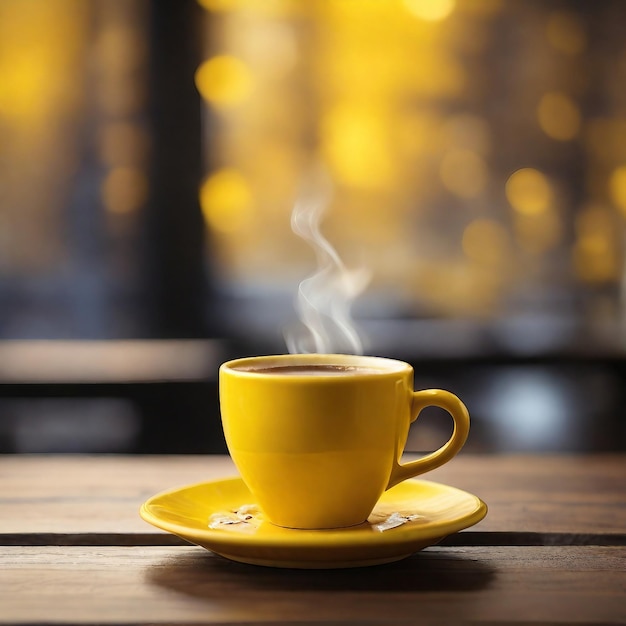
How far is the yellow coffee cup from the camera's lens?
531 mm

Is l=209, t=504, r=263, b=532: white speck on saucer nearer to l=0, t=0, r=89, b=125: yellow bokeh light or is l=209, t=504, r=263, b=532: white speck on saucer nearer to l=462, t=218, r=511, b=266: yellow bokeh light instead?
l=462, t=218, r=511, b=266: yellow bokeh light

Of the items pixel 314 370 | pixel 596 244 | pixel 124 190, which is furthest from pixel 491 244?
pixel 314 370

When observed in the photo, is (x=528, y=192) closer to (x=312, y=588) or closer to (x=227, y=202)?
(x=227, y=202)

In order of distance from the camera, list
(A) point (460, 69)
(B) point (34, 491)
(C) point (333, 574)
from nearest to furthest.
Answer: (C) point (333, 574)
(B) point (34, 491)
(A) point (460, 69)

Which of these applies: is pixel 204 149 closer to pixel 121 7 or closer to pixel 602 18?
pixel 121 7

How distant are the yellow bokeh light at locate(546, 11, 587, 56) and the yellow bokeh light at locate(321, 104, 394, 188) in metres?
0.48

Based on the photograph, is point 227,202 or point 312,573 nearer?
point 312,573

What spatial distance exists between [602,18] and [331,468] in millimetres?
1960

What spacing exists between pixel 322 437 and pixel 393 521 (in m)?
0.08

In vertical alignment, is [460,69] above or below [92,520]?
above

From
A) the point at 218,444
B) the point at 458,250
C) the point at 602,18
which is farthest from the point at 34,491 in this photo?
the point at 602,18

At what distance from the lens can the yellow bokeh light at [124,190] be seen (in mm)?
2145

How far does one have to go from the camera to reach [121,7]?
6.91 feet

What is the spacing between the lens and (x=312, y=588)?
479 millimetres
